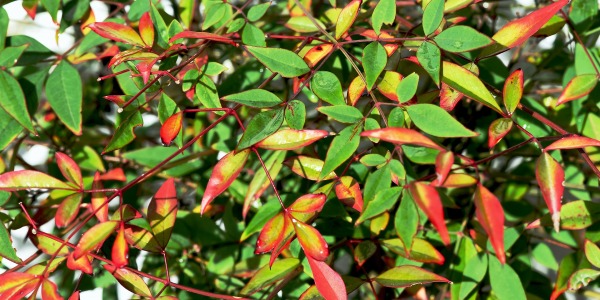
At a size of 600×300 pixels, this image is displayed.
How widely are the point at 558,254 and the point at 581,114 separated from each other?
55 cm

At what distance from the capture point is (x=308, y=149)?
0.99 meters

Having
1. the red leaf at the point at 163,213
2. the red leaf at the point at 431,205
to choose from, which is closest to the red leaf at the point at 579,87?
the red leaf at the point at 431,205

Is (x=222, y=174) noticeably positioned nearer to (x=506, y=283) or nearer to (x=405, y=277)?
(x=405, y=277)

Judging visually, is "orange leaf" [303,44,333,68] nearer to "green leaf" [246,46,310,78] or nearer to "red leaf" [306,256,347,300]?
"green leaf" [246,46,310,78]

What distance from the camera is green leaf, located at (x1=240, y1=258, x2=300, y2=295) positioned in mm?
884

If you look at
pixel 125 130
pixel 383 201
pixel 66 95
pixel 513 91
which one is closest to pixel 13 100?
pixel 66 95

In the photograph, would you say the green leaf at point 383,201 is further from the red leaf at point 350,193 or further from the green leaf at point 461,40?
the green leaf at point 461,40

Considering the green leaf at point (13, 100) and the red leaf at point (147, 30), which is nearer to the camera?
the red leaf at point (147, 30)

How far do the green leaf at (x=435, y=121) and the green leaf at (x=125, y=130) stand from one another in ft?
1.12

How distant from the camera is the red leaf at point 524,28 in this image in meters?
0.75

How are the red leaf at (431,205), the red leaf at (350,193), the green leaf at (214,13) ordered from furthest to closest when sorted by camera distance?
the green leaf at (214,13) → the red leaf at (350,193) → the red leaf at (431,205)

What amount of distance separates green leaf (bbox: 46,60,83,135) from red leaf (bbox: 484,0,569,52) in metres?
0.58

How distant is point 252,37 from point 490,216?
1.30 feet

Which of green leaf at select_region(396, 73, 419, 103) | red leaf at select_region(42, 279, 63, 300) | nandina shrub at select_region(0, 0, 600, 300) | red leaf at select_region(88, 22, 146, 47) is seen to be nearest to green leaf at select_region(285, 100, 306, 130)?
nandina shrub at select_region(0, 0, 600, 300)
